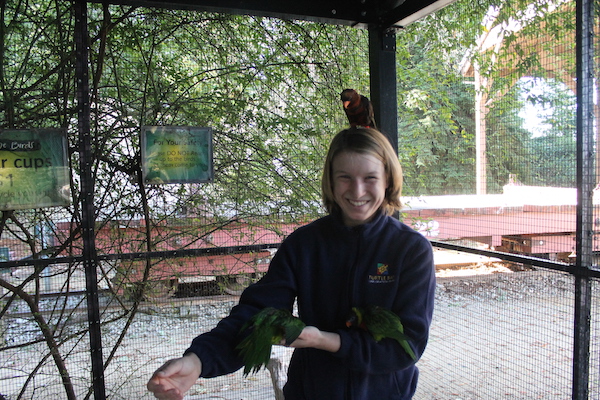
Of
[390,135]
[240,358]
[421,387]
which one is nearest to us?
[240,358]

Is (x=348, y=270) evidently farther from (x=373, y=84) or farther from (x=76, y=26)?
(x=76, y=26)

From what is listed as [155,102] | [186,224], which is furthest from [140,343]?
[155,102]

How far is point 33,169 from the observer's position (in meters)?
2.22

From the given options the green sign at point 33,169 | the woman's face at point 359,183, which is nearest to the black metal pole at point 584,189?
the woman's face at point 359,183

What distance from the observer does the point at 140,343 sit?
9.22 feet

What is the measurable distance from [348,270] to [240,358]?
37 cm

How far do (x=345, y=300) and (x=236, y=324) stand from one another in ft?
1.01

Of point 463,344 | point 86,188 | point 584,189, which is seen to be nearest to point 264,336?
point 584,189

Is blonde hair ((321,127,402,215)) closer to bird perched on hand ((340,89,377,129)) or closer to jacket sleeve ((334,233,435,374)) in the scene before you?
jacket sleeve ((334,233,435,374))

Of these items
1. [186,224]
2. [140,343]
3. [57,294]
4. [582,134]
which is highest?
[582,134]

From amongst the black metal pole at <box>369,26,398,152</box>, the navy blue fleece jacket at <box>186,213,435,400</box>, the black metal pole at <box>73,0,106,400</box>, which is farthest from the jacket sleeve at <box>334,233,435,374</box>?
the black metal pole at <box>73,0,106,400</box>

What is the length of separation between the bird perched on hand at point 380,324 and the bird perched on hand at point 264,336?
149 mm

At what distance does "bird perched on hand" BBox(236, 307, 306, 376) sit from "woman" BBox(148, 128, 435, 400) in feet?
0.10

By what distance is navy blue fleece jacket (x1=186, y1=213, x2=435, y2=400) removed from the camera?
3.50ft
